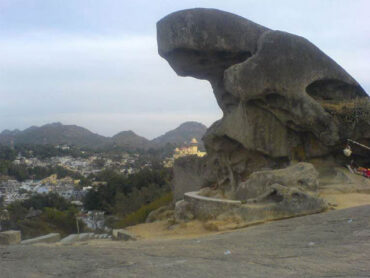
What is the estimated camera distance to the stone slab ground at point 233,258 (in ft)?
15.2

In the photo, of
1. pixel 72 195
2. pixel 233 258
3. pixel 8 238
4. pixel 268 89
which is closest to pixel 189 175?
pixel 268 89

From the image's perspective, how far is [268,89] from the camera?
1198 cm

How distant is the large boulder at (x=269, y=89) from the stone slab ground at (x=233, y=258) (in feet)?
17.2

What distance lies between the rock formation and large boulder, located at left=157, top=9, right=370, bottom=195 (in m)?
0.03

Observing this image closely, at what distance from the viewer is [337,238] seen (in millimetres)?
6070

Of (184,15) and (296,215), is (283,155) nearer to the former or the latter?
(296,215)

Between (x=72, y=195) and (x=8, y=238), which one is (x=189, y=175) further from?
(x=72, y=195)

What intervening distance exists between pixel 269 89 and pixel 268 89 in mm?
26

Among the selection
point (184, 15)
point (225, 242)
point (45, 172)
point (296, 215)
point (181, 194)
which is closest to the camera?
point (225, 242)

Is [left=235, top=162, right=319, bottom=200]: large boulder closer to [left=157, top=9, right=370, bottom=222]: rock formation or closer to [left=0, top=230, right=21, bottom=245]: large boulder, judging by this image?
[left=157, top=9, right=370, bottom=222]: rock formation

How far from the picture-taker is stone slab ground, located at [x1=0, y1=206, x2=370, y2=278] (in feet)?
15.2

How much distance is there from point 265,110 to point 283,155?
4.50 ft

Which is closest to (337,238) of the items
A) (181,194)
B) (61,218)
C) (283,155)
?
(283,155)

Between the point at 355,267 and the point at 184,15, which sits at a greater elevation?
the point at 184,15
